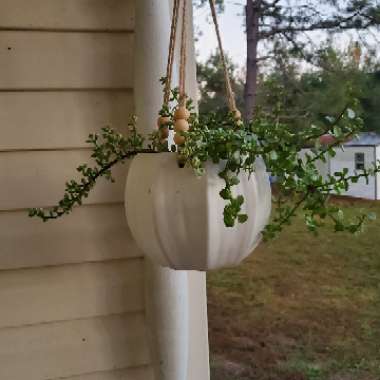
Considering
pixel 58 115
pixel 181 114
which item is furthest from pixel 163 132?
pixel 58 115

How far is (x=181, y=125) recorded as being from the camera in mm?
682

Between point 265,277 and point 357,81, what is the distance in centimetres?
50

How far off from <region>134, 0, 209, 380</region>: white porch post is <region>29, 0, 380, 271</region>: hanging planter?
19 centimetres

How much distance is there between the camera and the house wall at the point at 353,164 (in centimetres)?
106

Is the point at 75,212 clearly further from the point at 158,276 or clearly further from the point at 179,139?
the point at 179,139

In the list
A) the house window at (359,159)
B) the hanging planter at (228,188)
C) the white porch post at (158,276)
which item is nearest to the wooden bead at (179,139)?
the hanging planter at (228,188)

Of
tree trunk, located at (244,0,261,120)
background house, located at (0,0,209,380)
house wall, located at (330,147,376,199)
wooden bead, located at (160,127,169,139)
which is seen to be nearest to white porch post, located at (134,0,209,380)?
background house, located at (0,0,209,380)

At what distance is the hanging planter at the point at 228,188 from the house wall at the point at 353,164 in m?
0.38

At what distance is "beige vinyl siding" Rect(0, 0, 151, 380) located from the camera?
36.2 inches

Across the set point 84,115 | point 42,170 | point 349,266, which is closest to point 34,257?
point 42,170

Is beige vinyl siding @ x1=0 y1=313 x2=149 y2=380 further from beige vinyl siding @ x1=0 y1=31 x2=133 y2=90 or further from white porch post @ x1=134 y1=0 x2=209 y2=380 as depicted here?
beige vinyl siding @ x1=0 y1=31 x2=133 y2=90

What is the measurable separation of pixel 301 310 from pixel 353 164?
1.19 ft

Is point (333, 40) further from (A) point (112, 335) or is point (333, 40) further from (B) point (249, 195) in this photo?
(A) point (112, 335)

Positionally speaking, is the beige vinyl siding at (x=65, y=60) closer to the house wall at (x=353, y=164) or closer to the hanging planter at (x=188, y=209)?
the hanging planter at (x=188, y=209)
